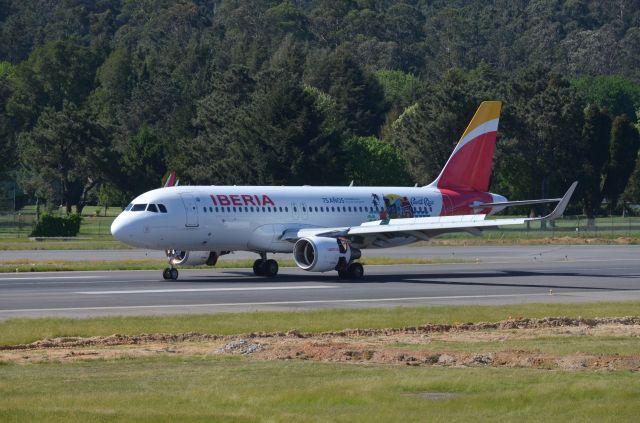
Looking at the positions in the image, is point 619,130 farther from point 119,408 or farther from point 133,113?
point 119,408

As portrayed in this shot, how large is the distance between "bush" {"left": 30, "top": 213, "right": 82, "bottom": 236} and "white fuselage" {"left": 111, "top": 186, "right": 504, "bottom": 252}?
38372 millimetres

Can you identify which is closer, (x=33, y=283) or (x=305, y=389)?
(x=305, y=389)

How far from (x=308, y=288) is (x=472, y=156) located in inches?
661

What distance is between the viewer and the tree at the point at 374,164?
130000 millimetres

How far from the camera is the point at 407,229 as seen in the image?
48906 mm

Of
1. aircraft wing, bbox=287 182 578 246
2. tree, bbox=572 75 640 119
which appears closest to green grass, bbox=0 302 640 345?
aircraft wing, bbox=287 182 578 246

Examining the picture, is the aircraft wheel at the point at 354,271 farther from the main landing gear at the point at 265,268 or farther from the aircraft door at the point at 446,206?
the aircraft door at the point at 446,206

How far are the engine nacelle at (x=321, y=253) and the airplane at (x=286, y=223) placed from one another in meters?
0.04

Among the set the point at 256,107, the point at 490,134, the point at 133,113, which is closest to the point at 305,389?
the point at 490,134

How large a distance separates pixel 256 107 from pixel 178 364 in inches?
3604

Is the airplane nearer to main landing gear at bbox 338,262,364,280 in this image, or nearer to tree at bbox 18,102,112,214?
main landing gear at bbox 338,262,364,280

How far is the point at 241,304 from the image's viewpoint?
36.8 metres

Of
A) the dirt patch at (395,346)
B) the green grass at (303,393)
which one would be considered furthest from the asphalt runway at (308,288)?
the green grass at (303,393)

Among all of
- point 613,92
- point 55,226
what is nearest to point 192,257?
point 55,226
